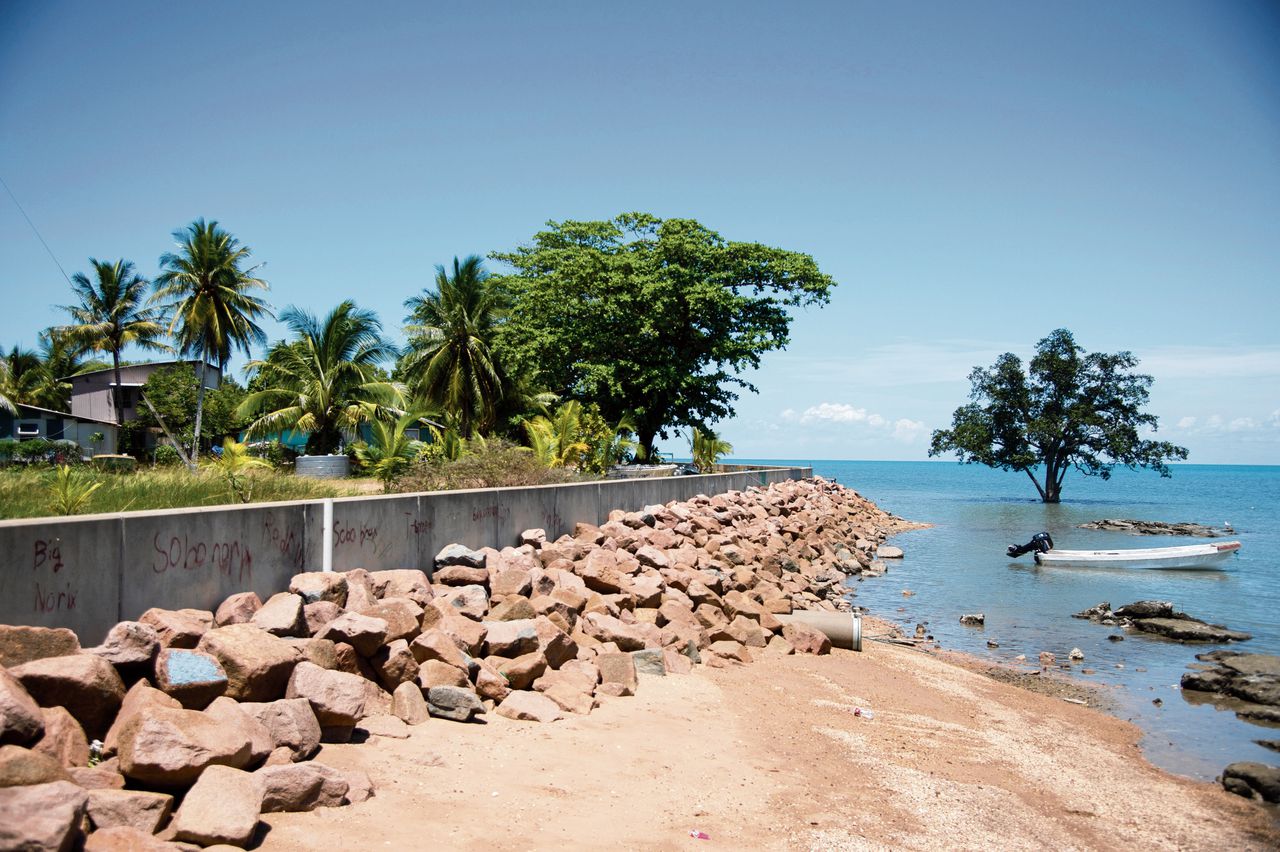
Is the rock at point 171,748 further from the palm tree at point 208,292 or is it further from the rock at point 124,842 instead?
the palm tree at point 208,292

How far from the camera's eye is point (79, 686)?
4.35m

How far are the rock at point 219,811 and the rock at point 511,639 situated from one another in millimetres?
3174

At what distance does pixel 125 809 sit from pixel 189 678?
1136 mm

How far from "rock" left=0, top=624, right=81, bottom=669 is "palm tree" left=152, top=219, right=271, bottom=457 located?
109 ft

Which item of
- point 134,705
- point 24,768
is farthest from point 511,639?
point 24,768

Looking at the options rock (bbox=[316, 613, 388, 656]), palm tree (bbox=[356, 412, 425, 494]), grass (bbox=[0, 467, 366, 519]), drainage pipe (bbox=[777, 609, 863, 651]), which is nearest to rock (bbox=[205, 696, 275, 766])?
rock (bbox=[316, 613, 388, 656])

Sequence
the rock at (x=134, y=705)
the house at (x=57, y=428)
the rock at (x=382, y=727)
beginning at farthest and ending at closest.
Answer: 1. the house at (x=57, y=428)
2. the rock at (x=382, y=727)
3. the rock at (x=134, y=705)

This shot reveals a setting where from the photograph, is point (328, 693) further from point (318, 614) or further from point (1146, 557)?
point (1146, 557)

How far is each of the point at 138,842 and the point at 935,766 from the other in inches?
217

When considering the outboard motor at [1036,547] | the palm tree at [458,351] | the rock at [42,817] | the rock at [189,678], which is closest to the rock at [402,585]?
the rock at [189,678]

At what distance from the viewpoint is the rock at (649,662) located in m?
8.30

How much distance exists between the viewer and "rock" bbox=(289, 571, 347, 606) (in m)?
6.61

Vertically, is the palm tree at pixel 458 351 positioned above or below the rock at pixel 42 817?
above

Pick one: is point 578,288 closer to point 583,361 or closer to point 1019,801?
point 583,361
